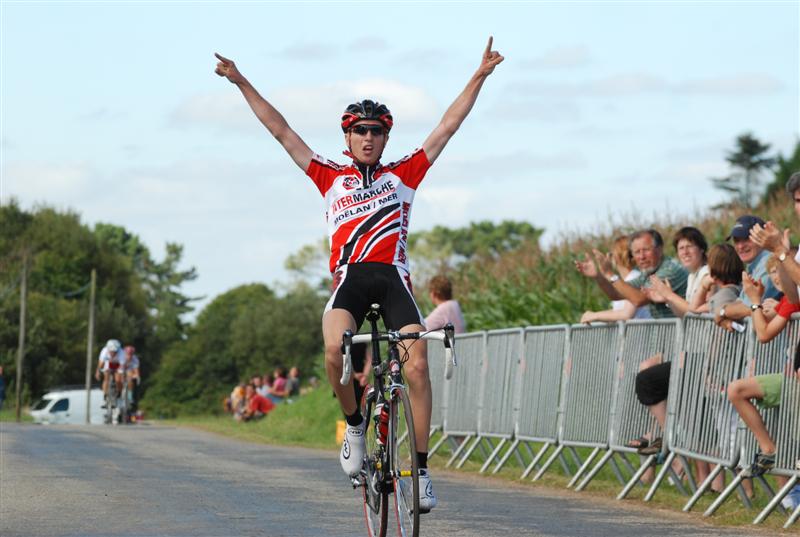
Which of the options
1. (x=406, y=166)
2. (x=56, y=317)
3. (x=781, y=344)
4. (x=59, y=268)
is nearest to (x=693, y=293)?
(x=781, y=344)

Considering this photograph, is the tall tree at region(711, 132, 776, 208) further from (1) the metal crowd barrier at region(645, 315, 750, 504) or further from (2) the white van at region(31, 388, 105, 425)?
(1) the metal crowd barrier at region(645, 315, 750, 504)

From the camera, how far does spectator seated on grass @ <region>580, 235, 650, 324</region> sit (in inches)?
555

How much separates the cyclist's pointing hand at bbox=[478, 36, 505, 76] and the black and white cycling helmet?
0.95 metres

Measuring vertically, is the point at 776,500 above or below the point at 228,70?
below

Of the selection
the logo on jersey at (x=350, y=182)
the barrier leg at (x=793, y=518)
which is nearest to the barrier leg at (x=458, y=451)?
the barrier leg at (x=793, y=518)

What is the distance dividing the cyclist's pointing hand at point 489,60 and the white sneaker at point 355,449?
2467 mm

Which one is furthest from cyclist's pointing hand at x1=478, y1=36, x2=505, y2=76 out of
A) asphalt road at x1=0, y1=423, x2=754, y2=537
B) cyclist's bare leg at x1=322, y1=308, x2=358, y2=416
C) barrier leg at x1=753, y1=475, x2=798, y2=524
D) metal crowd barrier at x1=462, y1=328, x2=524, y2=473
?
metal crowd barrier at x1=462, y1=328, x2=524, y2=473

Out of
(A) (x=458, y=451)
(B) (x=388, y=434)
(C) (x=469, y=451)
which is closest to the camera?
(B) (x=388, y=434)

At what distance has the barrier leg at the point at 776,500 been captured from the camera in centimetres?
1048

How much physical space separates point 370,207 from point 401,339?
45.7 inches

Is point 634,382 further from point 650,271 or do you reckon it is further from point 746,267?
point 746,267

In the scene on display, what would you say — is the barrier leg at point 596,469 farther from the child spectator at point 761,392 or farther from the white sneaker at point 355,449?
the white sneaker at point 355,449

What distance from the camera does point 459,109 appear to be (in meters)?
9.73

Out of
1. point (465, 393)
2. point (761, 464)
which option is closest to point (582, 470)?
point (761, 464)
